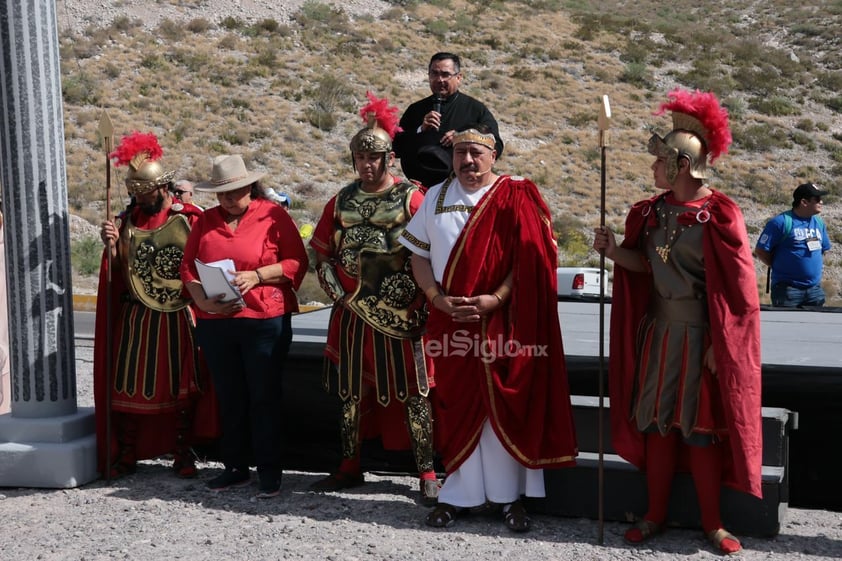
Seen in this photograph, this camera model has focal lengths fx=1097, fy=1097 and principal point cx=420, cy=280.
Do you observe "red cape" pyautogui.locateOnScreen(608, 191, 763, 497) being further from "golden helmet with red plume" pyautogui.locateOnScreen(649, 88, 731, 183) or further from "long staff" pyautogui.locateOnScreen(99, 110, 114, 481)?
"long staff" pyautogui.locateOnScreen(99, 110, 114, 481)

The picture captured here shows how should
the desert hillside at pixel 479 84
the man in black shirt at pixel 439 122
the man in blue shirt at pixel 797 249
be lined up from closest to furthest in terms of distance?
the man in black shirt at pixel 439 122
the man in blue shirt at pixel 797 249
the desert hillside at pixel 479 84

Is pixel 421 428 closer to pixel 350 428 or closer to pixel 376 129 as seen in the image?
pixel 350 428

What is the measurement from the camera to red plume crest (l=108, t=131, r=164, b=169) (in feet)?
19.2

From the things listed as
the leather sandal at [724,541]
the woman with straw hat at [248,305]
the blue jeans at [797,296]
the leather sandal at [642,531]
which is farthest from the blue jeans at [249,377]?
the blue jeans at [797,296]

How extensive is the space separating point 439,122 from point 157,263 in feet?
5.69

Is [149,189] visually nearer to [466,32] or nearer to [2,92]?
[2,92]

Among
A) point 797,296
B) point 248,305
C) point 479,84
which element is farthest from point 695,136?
point 479,84

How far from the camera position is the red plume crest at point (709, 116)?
465 centimetres

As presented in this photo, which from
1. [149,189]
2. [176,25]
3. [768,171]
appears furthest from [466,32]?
[149,189]

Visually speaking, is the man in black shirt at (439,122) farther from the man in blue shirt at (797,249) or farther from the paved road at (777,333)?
the man in blue shirt at (797,249)

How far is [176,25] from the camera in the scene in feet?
127

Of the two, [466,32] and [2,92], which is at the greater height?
[466,32]

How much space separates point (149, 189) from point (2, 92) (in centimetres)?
91

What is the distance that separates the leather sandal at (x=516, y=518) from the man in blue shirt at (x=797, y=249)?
489cm
